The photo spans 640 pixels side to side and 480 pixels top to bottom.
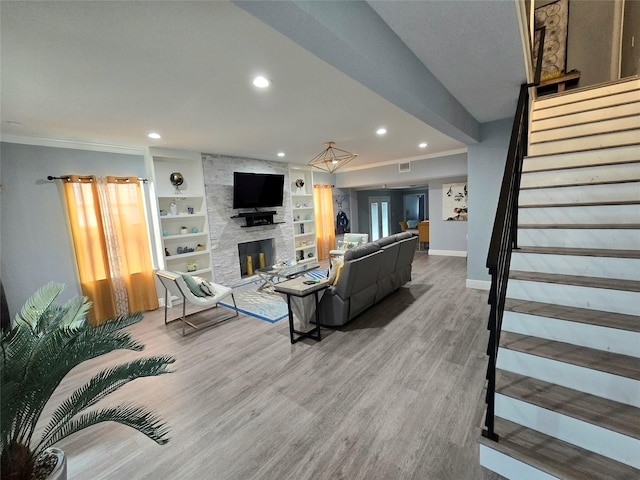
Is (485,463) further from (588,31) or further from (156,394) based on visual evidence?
(588,31)

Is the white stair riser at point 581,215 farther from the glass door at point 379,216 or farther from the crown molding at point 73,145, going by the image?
the glass door at point 379,216

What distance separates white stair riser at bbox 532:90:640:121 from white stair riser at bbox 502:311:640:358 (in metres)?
2.90

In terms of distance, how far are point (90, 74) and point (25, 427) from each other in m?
2.32

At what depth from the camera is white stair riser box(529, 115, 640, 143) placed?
2.68 meters

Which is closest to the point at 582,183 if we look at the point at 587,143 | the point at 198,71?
the point at 587,143

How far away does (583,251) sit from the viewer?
198 cm

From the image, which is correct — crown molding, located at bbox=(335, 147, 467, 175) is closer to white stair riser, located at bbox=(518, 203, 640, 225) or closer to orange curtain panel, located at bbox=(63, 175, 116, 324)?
white stair riser, located at bbox=(518, 203, 640, 225)

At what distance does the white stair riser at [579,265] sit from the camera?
70.2 inches

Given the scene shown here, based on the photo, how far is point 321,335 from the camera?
3311 mm

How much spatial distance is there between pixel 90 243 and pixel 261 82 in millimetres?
3553

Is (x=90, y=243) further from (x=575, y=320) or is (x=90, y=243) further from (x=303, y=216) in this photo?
(x=575, y=320)

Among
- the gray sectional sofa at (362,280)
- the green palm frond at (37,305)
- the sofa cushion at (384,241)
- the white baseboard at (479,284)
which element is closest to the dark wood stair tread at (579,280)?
the gray sectional sofa at (362,280)

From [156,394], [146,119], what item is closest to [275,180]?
[146,119]

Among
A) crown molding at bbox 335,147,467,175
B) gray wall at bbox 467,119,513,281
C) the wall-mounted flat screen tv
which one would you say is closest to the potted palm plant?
the wall-mounted flat screen tv
